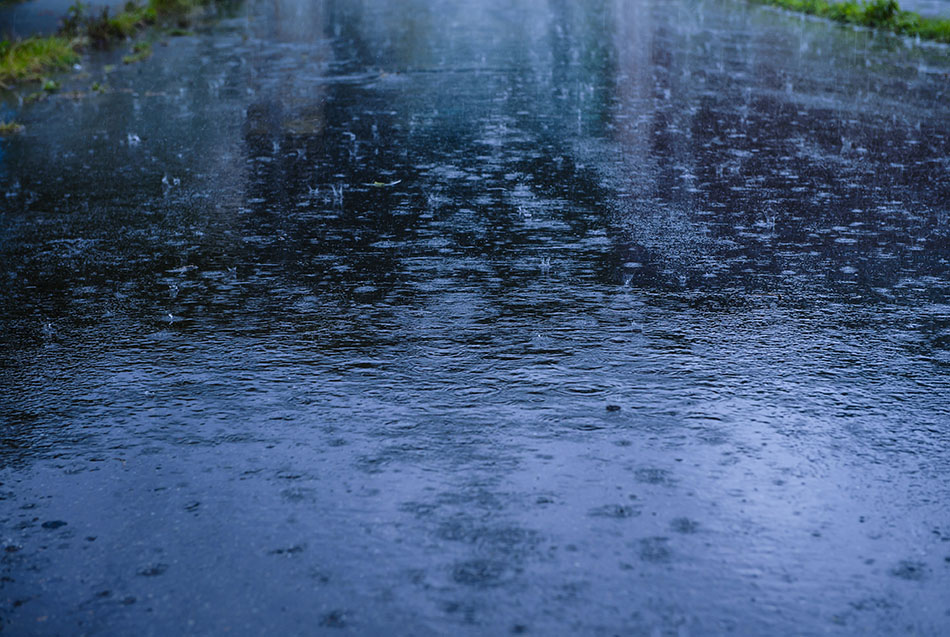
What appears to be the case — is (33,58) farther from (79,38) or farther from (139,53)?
(79,38)

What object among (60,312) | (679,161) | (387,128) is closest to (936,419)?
(60,312)

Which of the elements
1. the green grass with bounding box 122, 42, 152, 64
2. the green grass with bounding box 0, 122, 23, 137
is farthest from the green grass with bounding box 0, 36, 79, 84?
the green grass with bounding box 0, 122, 23, 137

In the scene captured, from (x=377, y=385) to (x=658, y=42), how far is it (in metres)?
17.4

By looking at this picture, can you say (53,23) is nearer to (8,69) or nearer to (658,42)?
(8,69)

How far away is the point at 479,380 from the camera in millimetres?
5586

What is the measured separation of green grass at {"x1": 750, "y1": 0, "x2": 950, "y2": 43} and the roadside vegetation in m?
15.6

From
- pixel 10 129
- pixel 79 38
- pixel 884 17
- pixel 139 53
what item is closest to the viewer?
pixel 10 129

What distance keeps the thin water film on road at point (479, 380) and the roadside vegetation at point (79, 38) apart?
715 centimetres

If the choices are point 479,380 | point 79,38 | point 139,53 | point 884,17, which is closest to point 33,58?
point 139,53

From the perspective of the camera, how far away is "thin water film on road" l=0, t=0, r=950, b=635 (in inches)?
151

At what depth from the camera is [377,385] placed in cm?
554

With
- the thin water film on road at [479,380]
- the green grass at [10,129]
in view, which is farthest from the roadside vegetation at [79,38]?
the thin water film on road at [479,380]

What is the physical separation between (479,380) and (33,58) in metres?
16.3

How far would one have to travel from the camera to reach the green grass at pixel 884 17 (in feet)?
69.5
